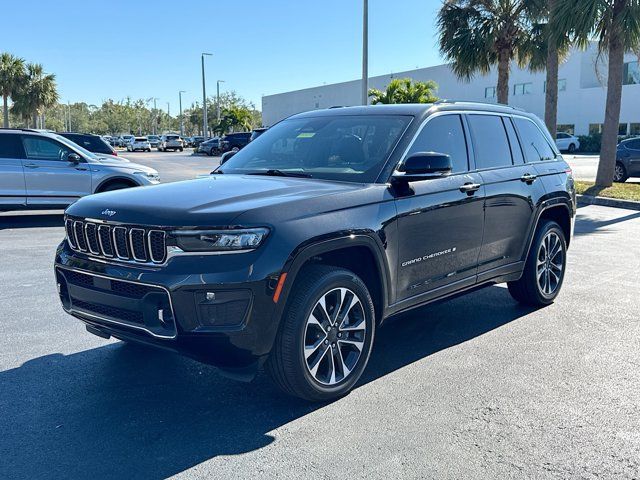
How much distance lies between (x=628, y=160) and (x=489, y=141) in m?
16.5

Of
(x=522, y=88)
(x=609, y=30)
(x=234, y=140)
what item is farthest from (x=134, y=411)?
(x=522, y=88)

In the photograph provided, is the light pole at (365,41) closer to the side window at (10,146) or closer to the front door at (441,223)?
the side window at (10,146)

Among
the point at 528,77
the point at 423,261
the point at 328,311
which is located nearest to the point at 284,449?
the point at 328,311

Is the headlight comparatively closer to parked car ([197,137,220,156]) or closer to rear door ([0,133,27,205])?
rear door ([0,133,27,205])

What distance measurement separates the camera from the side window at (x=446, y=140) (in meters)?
4.70

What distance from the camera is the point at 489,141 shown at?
A: 544cm

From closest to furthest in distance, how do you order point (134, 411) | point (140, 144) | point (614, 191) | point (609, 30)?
point (134, 411) < point (609, 30) < point (614, 191) < point (140, 144)

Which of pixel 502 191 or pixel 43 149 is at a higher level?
pixel 43 149

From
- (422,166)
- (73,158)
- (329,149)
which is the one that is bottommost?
(73,158)

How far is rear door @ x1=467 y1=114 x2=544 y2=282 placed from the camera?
5.21 m

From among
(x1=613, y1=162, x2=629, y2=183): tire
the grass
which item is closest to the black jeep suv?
the grass

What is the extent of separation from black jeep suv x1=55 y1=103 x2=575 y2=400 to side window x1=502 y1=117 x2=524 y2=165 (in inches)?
2.2

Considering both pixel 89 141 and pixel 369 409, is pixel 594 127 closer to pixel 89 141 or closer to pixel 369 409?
pixel 89 141

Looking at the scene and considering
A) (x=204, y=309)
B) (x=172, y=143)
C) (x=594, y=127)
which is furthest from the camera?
(x=172, y=143)
